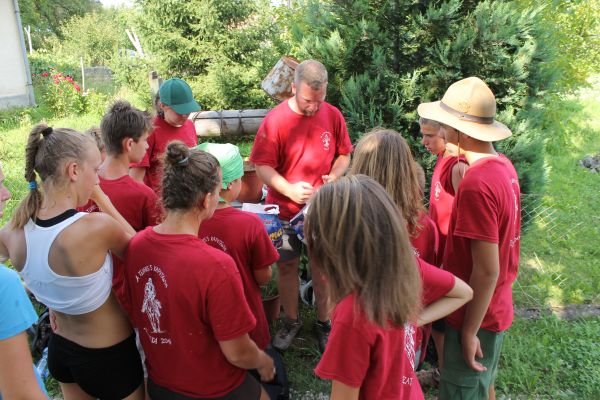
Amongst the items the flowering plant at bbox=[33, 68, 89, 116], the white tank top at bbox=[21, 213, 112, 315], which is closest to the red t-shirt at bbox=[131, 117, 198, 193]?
the white tank top at bbox=[21, 213, 112, 315]

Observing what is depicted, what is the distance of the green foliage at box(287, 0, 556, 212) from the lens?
3941 mm

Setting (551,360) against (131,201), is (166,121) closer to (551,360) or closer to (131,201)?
(131,201)

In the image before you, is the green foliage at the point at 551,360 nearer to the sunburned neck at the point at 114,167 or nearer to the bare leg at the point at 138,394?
the bare leg at the point at 138,394

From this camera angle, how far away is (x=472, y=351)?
7.39ft

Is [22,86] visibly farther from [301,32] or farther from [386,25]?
[386,25]

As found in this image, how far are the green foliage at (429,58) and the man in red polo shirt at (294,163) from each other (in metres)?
Result: 0.66

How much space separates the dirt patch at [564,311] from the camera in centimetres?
422

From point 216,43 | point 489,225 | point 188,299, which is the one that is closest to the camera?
point 188,299

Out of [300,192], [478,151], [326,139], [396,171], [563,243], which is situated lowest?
[563,243]

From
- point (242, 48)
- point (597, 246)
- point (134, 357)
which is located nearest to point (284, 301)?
point (134, 357)

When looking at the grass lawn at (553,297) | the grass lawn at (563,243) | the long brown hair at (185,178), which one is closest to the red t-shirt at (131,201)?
the long brown hair at (185,178)

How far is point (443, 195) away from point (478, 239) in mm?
671

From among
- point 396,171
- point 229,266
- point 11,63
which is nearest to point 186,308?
point 229,266

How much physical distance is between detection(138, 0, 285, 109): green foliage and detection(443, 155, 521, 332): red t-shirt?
27.2 ft
